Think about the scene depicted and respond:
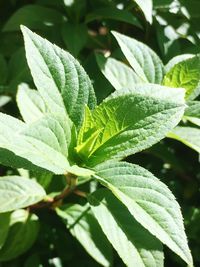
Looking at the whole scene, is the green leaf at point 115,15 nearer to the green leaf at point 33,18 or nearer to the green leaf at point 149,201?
the green leaf at point 33,18

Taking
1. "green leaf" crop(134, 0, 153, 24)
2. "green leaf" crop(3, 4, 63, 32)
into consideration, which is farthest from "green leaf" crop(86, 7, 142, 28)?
"green leaf" crop(134, 0, 153, 24)

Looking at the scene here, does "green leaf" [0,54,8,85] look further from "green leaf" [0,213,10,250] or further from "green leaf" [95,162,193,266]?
"green leaf" [95,162,193,266]

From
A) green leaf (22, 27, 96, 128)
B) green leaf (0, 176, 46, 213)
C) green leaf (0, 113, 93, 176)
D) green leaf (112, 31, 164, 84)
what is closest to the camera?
green leaf (0, 113, 93, 176)

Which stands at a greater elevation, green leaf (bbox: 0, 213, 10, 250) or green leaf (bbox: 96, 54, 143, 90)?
green leaf (bbox: 96, 54, 143, 90)

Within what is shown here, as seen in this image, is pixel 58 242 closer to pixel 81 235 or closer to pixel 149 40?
pixel 81 235

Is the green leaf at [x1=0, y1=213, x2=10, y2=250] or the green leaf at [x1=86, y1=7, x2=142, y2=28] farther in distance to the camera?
the green leaf at [x1=86, y1=7, x2=142, y2=28]

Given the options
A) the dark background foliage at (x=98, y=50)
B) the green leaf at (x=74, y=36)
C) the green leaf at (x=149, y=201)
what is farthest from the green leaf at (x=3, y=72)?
the green leaf at (x=149, y=201)

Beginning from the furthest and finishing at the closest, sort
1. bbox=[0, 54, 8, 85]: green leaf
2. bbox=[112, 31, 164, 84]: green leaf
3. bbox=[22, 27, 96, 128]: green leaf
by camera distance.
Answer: bbox=[0, 54, 8, 85]: green leaf
bbox=[112, 31, 164, 84]: green leaf
bbox=[22, 27, 96, 128]: green leaf

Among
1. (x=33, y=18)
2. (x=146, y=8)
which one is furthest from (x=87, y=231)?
(x=33, y=18)
